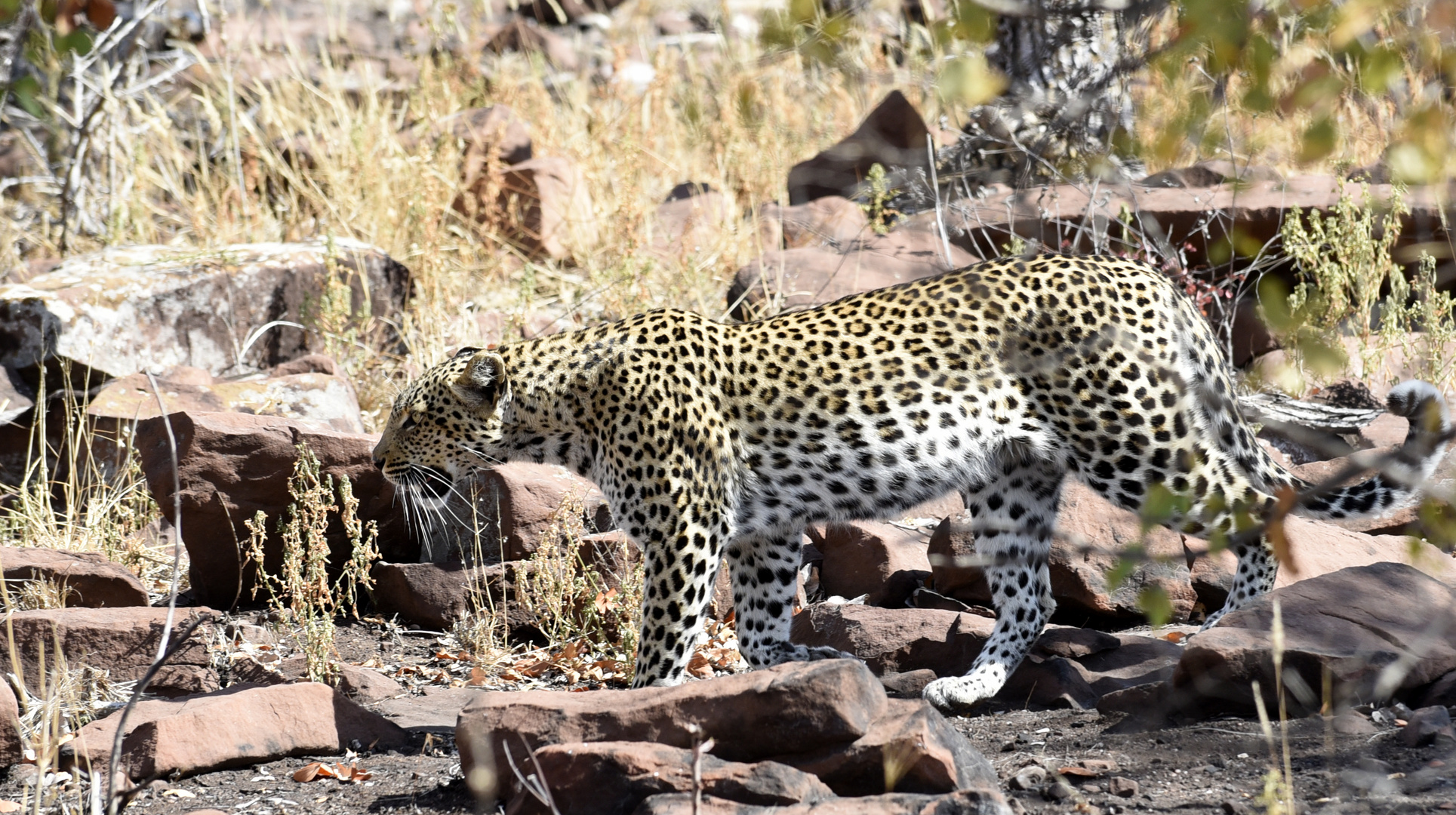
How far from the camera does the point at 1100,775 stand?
4.49 meters

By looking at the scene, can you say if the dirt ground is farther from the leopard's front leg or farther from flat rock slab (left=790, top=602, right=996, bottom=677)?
the leopard's front leg

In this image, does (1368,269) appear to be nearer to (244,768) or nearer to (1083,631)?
(1083,631)

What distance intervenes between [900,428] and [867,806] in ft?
7.00

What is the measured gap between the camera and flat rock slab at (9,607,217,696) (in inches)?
233

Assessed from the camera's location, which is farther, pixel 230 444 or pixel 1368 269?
pixel 1368 269

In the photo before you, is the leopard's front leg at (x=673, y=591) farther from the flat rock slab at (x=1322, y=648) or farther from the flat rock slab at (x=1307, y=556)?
the flat rock slab at (x=1307, y=556)

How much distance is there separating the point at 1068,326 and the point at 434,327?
5.10m

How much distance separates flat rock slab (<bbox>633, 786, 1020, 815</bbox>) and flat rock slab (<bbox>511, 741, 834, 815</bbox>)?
5 centimetres

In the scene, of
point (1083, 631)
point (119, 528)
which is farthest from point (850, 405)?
point (119, 528)

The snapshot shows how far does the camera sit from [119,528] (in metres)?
7.72

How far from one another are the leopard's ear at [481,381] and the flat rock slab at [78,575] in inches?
78.0

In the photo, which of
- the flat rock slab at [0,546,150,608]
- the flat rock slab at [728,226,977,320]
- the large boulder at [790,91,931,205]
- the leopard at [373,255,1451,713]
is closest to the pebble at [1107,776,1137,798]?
the leopard at [373,255,1451,713]

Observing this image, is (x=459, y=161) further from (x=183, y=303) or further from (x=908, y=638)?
(x=908, y=638)

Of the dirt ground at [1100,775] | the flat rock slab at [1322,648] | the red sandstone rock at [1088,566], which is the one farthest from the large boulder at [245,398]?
the flat rock slab at [1322,648]
